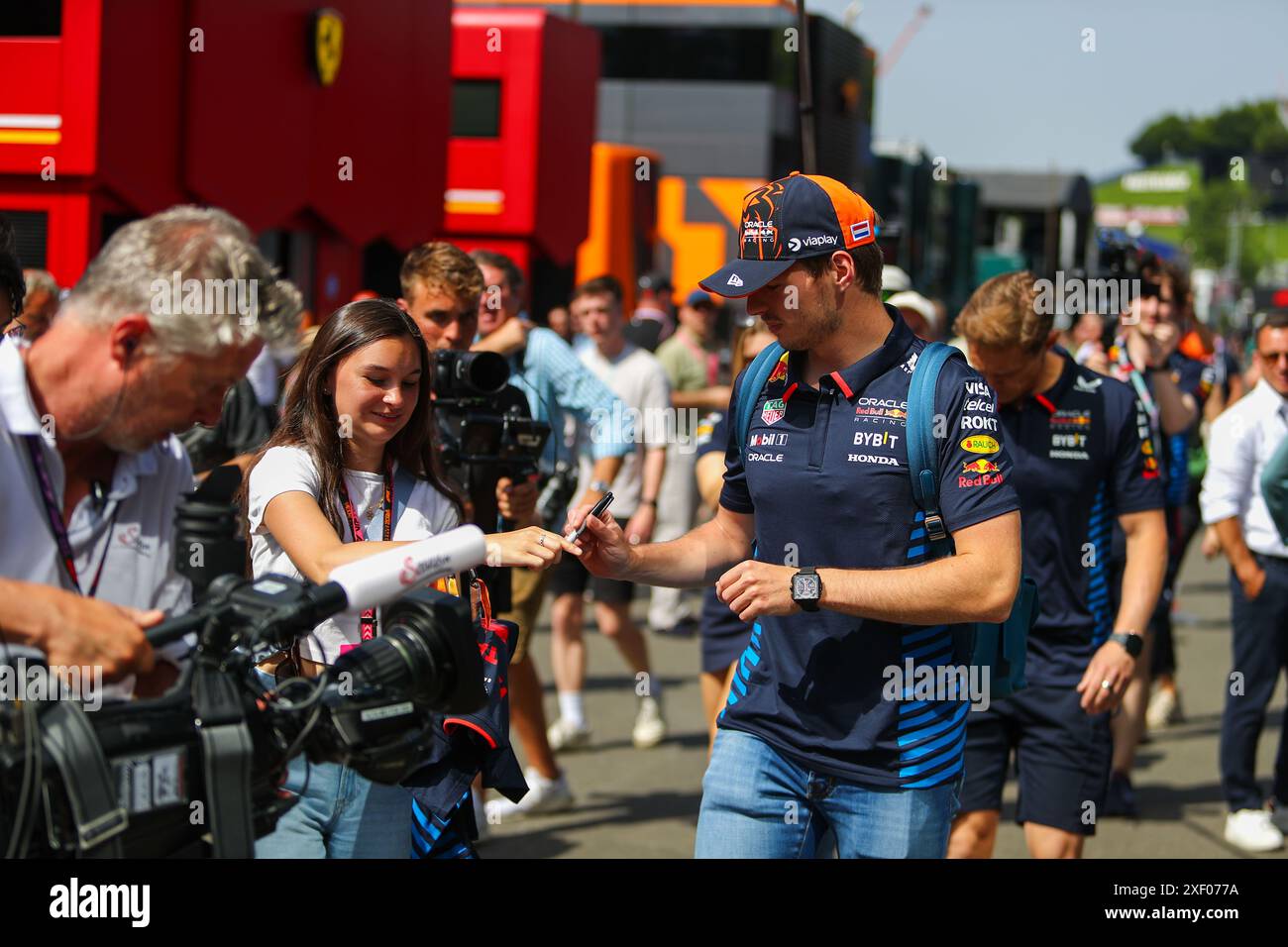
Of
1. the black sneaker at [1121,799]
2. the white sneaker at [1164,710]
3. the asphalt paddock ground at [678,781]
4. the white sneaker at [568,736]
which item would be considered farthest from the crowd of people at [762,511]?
the white sneaker at [1164,710]

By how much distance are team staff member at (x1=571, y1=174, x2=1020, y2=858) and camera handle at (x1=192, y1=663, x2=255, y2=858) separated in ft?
3.95

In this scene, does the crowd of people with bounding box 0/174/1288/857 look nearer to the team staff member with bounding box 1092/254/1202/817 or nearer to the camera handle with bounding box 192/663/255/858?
the camera handle with bounding box 192/663/255/858

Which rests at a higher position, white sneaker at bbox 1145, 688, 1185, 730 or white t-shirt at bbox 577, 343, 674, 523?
white t-shirt at bbox 577, 343, 674, 523

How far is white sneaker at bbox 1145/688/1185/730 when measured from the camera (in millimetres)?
8859

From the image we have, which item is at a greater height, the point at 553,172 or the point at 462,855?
the point at 553,172

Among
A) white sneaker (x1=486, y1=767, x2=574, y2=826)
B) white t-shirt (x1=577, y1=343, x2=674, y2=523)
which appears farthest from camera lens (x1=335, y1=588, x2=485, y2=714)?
white t-shirt (x1=577, y1=343, x2=674, y2=523)

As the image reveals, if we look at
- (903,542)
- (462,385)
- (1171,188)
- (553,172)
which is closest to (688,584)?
(903,542)

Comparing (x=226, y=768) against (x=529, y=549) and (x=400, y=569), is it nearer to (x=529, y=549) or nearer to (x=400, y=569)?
(x=400, y=569)

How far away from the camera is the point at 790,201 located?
133 inches

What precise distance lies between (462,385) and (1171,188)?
154m

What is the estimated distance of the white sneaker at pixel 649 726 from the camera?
7.86 meters

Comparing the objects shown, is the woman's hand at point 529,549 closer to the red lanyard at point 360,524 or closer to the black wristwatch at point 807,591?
the red lanyard at point 360,524

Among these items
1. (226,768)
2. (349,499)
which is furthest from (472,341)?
(226,768)
